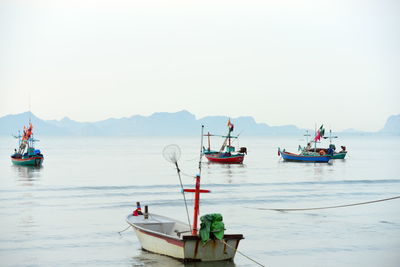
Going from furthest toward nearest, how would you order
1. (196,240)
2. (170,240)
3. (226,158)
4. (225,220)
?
1. (226,158)
2. (225,220)
3. (170,240)
4. (196,240)

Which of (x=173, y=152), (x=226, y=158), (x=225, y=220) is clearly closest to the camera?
(x=173, y=152)

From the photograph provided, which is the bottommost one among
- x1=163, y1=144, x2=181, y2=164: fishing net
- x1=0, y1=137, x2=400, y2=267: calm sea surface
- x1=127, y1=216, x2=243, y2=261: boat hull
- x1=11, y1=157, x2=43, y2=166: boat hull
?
x1=0, y1=137, x2=400, y2=267: calm sea surface

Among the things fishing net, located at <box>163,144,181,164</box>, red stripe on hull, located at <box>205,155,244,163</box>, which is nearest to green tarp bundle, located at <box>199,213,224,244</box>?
fishing net, located at <box>163,144,181,164</box>

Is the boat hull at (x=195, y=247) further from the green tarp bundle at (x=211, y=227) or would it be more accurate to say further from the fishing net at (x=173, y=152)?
the fishing net at (x=173, y=152)

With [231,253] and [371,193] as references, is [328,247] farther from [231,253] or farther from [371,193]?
[371,193]

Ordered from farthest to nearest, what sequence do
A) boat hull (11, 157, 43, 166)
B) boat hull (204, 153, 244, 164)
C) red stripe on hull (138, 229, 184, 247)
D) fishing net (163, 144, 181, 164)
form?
boat hull (204, 153, 244, 164) < boat hull (11, 157, 43, 166) < fishing net (163, 144, 181, 164) < red stripe on hull (138, 229, 184, 247)

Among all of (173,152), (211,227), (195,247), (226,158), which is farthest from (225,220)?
(226,158)

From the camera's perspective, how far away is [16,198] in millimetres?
43344

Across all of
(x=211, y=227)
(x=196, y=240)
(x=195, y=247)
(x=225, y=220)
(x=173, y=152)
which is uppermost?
(x=173, y=152)

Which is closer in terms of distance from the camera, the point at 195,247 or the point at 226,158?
the point at 195,247

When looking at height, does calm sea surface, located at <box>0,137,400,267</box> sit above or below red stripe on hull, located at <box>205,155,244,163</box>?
below

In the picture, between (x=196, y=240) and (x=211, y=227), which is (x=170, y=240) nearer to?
(x=196, y=240)

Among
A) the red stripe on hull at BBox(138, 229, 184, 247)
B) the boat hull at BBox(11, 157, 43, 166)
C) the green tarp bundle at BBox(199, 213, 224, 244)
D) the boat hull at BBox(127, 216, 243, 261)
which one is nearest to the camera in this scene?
the green tarp bundle at BBox(199, 213, 224, 244)

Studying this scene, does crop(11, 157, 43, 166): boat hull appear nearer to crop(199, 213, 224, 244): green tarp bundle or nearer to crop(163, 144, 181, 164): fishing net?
crop(163, 144, 181, 164): fishing net
